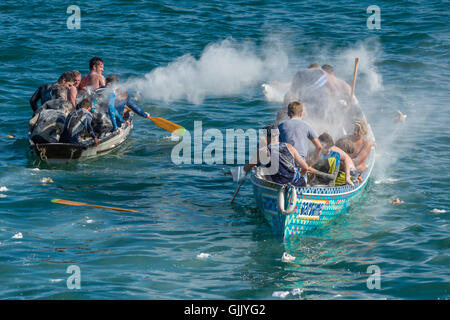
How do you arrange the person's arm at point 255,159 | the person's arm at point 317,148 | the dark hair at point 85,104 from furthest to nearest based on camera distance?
the dark hair at point 85,104 < the person's arm at point 255,159 < the person's arm at point 317,148

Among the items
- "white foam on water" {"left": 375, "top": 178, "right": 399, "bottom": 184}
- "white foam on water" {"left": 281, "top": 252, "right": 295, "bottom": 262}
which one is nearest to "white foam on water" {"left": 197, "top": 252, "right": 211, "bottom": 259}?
"white foam on water" {"left": 281, "top": 252, "right": 295, "bottom": 262}

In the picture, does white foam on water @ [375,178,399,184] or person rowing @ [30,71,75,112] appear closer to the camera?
white foam on water @ [375,178,399,184]

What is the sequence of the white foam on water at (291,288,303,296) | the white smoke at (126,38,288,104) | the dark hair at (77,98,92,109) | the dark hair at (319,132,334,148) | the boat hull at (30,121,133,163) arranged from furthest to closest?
the white smoke at (126,38,288,104), the dark hair at (77,98,92,109), the boat hull at (30,121,133,163), the dark hair at (319,132,334,148), the white foam on water at (291,288,303,296)

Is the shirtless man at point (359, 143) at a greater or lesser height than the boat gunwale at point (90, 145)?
greater

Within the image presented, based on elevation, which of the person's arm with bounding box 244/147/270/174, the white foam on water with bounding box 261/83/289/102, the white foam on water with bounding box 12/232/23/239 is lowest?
the white foam on water with bounding box 12/232/23/239

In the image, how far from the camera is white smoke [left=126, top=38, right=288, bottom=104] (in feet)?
76.9

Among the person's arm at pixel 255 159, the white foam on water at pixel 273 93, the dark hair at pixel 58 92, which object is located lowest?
the white foam on water at pixel 273 93

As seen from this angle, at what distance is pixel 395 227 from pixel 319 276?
276 centimetres

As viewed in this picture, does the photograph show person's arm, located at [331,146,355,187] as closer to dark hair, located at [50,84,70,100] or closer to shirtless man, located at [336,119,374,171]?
shirtless man, located at [336,119,374,171]

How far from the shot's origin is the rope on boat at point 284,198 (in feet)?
35.2

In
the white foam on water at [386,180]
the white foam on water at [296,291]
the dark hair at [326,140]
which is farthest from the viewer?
the white foam on water at [386,180]

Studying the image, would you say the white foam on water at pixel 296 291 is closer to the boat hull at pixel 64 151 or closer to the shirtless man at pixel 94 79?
the boat hull at pixel 64 151

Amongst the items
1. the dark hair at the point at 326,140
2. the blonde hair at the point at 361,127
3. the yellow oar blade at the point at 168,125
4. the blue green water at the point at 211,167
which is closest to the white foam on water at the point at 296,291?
the blue green water at the point at 211,167

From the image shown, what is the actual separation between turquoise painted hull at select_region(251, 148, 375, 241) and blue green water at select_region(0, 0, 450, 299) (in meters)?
0.27
